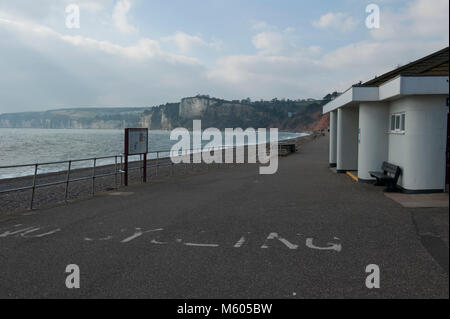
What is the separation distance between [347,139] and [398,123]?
5.28 meters

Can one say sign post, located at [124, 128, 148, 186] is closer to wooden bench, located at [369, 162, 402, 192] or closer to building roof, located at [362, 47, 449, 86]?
wooden bench, located at [369, 162, 402, 192]

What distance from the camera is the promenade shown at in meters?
4.59

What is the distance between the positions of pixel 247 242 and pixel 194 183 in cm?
841

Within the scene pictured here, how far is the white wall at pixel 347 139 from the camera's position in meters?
17.4

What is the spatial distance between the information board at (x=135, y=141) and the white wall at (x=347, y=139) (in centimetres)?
815

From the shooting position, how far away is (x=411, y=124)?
11.0m

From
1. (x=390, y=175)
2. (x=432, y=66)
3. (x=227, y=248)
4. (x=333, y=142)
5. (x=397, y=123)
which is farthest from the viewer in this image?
(x=333, y=142)

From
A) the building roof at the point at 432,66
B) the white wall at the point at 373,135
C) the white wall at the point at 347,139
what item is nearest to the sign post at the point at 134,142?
the white wall at the point at 373,135

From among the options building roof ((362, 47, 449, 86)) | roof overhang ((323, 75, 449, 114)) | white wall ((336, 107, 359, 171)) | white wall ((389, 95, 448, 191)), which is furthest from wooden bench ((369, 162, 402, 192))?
white wall ((336, 107, 359, 171))

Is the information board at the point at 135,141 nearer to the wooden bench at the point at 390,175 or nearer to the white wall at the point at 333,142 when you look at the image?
the wooden bench at the point at 390,175

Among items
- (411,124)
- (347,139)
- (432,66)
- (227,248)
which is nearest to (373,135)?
(411,124)

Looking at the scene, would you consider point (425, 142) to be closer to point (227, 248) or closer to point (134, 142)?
point (227, 248)

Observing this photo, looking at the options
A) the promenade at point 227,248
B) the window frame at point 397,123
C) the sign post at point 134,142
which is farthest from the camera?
the sign post at point 134,142

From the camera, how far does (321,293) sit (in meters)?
4.39
